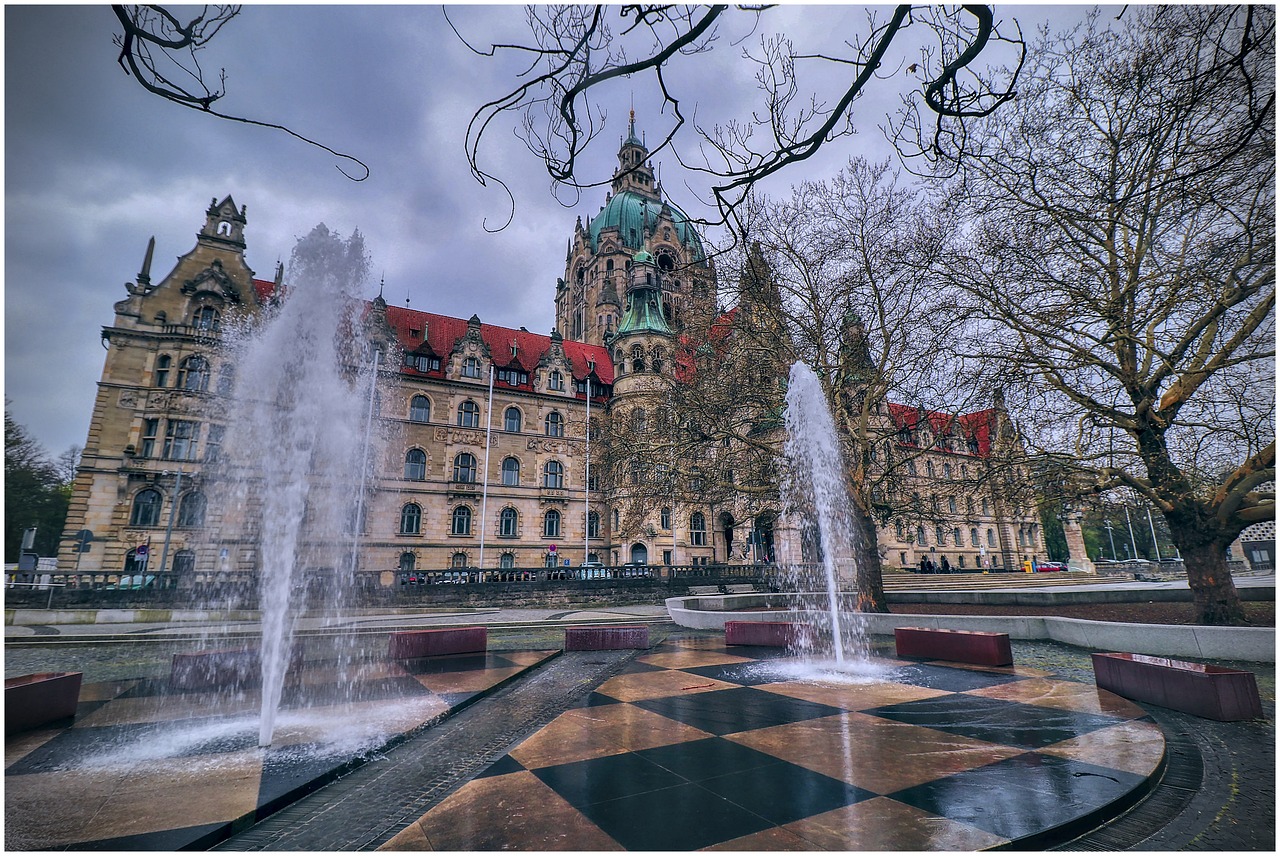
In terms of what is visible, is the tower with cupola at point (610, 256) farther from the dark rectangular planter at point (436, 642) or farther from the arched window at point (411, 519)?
the dark rectangular planter at point (436, 642)

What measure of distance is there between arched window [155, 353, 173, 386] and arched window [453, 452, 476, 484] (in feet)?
51.2

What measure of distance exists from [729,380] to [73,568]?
3230cm

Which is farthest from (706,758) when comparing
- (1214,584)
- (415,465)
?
(415,465)

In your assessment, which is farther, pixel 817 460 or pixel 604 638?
pixel 817 460

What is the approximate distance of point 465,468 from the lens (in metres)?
38.5

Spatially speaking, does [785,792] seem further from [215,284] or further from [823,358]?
[215,284]

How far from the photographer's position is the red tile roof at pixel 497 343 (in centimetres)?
4050

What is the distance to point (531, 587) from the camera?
26.4 meters

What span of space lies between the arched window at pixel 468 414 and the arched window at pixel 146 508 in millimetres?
15973

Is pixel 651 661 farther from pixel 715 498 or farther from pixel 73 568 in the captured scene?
pixel 73 568

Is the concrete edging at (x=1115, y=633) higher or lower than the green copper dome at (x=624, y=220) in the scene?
lower

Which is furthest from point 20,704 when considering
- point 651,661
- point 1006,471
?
point 1006,471

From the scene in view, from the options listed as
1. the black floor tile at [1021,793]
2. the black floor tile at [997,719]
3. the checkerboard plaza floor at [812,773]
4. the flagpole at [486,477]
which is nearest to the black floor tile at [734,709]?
the checkerboard plaza floor at [812,773]

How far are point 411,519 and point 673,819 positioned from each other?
35.3 metres
